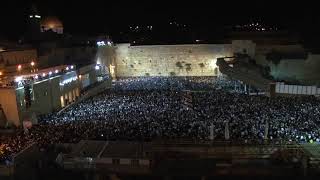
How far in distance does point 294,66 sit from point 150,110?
1979 cm

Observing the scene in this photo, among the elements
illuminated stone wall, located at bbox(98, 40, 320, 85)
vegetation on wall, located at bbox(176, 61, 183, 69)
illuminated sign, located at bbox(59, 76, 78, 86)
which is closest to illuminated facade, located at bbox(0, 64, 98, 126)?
illuminated sign, located at bbox(59, 76, 78, 86)

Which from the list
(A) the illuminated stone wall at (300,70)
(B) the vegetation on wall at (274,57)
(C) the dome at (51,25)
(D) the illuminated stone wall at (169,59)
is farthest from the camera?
(C) the dome at (51,25)

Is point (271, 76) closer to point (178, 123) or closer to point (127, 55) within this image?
point (127, 55)

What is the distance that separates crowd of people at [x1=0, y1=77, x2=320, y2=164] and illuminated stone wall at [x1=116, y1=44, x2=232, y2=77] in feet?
45.3

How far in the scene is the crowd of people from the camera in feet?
55.2

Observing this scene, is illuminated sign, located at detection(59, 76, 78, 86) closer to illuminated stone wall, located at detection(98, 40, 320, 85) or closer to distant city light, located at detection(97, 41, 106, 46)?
illuminated stone wall, located at detection(98, 40, 320, 85)

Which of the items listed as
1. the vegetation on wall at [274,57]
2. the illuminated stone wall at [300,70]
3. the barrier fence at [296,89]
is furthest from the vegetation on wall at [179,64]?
the barrier fence at [296,89]

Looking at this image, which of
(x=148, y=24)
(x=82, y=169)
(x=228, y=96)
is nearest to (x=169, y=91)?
(x=228, y=96)

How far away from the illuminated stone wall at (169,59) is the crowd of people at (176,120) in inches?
543

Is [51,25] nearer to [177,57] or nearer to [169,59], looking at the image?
[169,59]

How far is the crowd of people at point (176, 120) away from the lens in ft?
55.2

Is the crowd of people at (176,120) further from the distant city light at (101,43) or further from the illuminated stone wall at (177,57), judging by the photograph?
the illuminated stone wall at (177,57)

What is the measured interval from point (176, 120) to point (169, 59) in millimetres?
23287

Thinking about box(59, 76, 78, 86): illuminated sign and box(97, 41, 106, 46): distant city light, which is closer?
box(59, 76, 78, 86): illuminated sign
